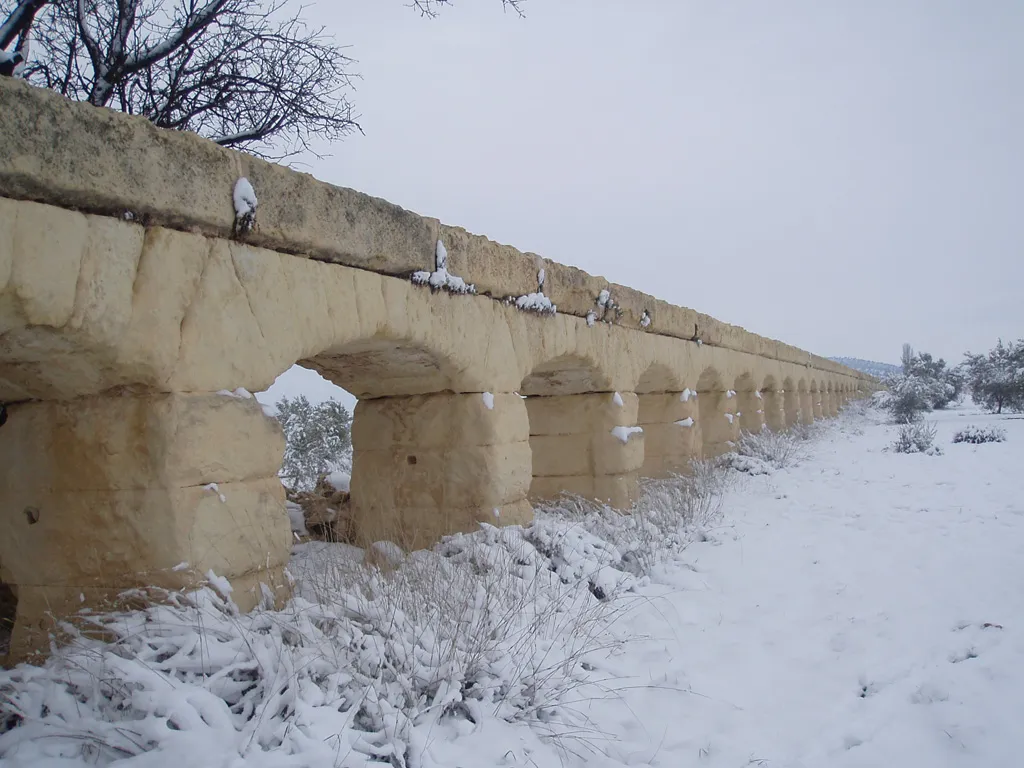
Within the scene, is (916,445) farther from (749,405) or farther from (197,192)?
(197,192)

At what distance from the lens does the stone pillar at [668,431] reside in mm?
7762

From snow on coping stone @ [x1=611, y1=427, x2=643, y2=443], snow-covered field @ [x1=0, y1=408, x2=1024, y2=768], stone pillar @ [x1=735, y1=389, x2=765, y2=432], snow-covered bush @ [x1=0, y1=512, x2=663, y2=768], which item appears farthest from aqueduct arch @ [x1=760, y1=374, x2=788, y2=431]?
snow-covered bush @ [x1=0, y1=512, x2=663, y2=768]

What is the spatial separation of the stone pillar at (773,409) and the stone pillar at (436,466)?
914 centimetres

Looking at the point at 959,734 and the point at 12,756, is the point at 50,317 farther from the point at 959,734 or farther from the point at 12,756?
the point at 959,734

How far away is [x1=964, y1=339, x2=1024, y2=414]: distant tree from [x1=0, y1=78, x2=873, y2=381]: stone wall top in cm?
1929

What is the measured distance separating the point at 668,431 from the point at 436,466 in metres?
3.93

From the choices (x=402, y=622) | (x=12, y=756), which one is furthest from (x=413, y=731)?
(x=12, y=756)

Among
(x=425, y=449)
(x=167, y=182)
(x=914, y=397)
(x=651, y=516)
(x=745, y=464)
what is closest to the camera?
(x=167, y=182)

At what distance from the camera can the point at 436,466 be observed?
14.9ft

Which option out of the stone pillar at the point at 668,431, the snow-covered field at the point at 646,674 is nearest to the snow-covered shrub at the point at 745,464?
the stone pillar at the point at 668,431

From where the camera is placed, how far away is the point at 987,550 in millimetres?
4680

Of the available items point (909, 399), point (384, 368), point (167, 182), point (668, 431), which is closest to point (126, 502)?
point (167, 182)

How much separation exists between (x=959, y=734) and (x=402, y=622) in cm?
203

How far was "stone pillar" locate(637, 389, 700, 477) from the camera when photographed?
7.76 m
